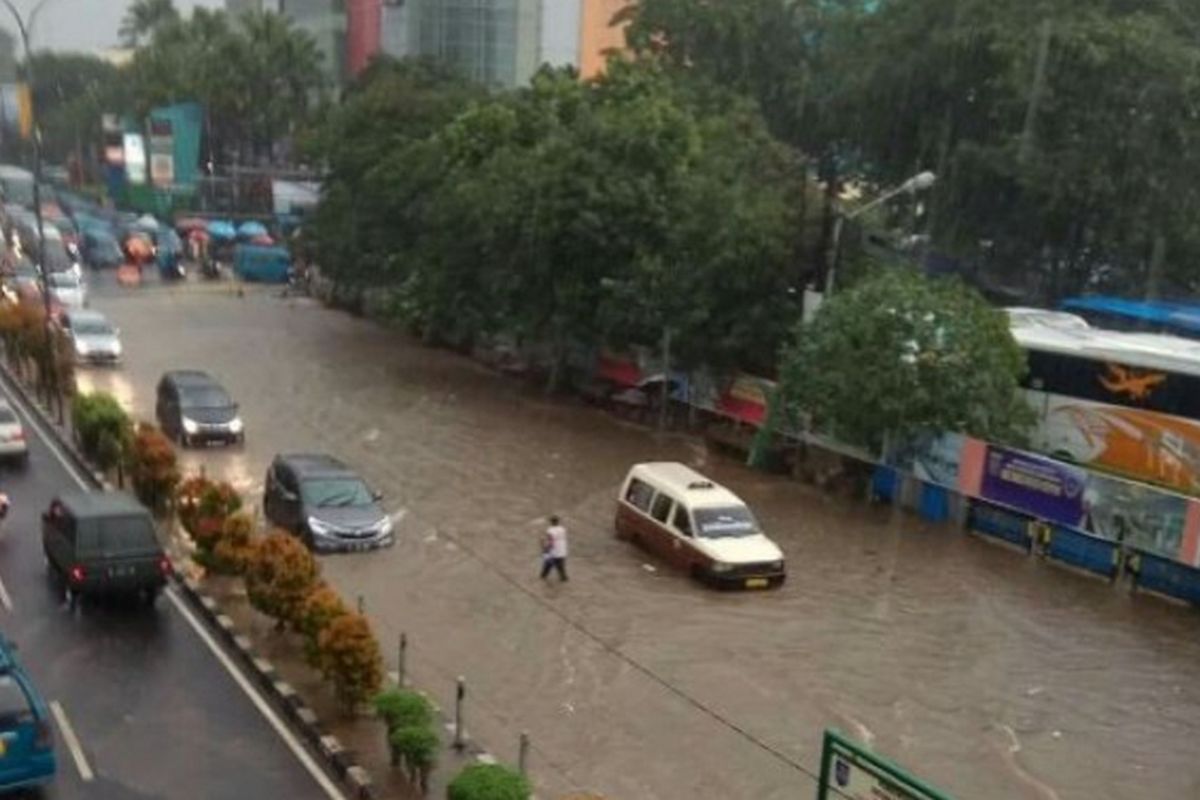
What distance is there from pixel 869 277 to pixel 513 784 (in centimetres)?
1740

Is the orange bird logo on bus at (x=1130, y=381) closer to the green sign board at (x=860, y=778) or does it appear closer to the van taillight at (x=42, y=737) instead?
the green sign board at (x=860, y=778)

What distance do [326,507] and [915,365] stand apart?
9.67m

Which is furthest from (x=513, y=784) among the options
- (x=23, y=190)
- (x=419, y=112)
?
(x=23, y=190)

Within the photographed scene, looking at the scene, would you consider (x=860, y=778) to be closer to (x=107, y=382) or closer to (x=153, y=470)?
(x=153, y=470)

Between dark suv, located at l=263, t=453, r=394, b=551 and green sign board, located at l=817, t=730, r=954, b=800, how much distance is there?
11.5m

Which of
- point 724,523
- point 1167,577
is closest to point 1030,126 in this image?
Answer: point 1167,577

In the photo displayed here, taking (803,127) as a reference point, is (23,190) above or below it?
below

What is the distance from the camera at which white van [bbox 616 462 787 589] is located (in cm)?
1867

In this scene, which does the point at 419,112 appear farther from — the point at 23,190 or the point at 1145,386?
the point at 23,190

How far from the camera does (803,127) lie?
48.0 m

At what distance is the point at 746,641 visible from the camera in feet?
55.2

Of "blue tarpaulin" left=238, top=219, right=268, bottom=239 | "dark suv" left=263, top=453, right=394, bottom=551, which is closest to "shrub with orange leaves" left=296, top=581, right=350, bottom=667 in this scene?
"dark suv" left=263, top=453, right=394, bottom=551

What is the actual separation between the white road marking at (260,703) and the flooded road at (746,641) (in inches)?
69.5

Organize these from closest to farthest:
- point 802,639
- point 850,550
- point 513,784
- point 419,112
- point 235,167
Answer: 1. point 513,784
2. point 802,639
3. point 850,550
4. point 419,112
5. point 235,167
